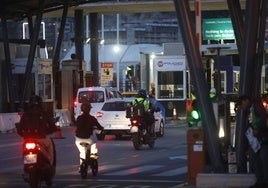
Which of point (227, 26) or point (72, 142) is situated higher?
point (227, 26)

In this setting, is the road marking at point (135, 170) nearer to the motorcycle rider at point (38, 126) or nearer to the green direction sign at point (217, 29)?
the motorcycle rider at point (38, 126)

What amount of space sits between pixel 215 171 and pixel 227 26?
44853mm

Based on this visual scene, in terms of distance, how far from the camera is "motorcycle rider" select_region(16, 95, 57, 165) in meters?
14.3

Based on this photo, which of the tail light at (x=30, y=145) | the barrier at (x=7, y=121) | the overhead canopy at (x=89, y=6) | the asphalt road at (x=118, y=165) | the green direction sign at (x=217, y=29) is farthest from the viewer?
the green direction sign at (x=217, y=29)

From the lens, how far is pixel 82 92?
3759 centimetres

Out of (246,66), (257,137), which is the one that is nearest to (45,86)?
(246,66)

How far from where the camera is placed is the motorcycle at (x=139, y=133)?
24428mm

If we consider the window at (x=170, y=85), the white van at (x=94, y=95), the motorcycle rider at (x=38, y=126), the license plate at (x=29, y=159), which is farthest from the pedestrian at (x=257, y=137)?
the window at (x=170, y=85)

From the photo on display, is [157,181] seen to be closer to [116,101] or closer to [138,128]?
[138,128]

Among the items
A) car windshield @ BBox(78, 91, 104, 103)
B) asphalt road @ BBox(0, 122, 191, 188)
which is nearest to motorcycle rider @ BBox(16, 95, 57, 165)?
asphalt road @ BBox(0, 122, 191, 188)

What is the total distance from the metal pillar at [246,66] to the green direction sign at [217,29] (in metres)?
44.1

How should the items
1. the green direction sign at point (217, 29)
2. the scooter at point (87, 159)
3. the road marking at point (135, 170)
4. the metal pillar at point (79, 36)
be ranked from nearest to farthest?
the scooter at point (87, 159) < the road marking at point (135, 170) < the metal pillar at point (79, 36) < the green direction sign at point (217, 29)

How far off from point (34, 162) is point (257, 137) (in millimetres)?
4090

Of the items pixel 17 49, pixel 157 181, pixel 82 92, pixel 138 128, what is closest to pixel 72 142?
pixel 138 128
